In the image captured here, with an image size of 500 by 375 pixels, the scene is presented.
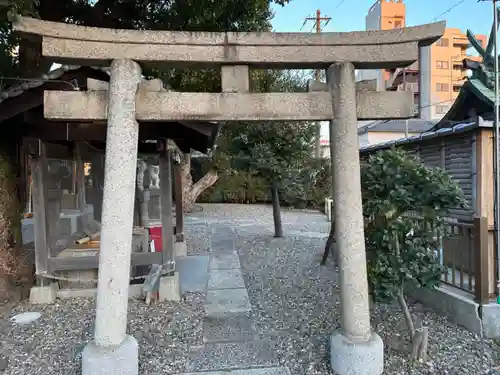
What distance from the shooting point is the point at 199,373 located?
10.1ft

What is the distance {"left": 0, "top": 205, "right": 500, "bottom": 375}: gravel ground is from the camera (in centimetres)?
318

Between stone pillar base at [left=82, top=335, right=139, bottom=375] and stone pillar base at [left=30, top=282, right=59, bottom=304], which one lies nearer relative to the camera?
stone pillar base at [left=82, top=335, right=139, bottom=375]

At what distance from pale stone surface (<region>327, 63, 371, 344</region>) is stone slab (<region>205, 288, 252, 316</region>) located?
187cm

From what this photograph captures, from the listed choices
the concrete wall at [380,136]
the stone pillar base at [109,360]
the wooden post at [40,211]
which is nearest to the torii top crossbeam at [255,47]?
the stone pillar base at [109,360]

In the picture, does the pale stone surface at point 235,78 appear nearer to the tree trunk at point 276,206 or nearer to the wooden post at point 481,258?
the wooden post at point 481,258

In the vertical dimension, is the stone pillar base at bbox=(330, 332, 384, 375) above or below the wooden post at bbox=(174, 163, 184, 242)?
below

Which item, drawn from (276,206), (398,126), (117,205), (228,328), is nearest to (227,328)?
(228,328)

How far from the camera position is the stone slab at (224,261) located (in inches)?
267

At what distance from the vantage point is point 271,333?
386 cm

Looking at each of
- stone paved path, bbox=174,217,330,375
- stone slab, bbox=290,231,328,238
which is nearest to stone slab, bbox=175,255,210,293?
stone paved path, bbox=174,217,330,375

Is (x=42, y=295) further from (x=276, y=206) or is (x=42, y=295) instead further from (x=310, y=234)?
(x=310, y=234)

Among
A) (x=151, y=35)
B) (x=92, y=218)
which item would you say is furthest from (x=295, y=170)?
(x=151, y=35)

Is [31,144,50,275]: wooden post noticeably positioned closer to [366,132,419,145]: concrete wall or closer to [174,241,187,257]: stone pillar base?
[174,241,187,257]: stone pillar base

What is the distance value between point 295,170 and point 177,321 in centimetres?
604
